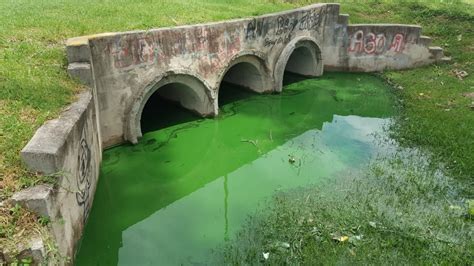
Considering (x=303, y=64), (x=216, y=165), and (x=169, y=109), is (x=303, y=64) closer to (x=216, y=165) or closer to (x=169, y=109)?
(x=169, y=109)

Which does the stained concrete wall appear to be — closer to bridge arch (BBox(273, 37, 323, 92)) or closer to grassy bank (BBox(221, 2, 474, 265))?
bridge arch (BBox(273, 37, 323, 92))

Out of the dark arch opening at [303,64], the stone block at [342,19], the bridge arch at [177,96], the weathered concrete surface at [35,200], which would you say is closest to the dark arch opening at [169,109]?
the bridge arch at [177,96]

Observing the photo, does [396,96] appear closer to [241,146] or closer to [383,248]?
[241,146]

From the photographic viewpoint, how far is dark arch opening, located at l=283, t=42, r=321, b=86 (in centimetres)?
1558

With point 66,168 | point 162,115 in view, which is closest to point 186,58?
point 162,115

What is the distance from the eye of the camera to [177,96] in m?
12.5

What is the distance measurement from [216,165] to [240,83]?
5142 mm

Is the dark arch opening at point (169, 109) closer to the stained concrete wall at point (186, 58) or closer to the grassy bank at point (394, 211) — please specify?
the stained concrete wall at point (186, 58)

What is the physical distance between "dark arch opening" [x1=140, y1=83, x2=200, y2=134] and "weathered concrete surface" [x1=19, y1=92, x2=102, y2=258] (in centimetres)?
383

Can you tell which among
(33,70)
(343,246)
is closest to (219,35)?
(33,70)

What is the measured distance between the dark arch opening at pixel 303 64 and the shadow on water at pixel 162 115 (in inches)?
181

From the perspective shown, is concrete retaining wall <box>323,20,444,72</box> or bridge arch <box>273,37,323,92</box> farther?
concrete retaining wall <box>323,20,444,72</box>

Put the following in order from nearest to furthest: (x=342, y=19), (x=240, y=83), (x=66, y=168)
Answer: (x=66, y=168) < (x=240, y=83) < (x=342, y=19)

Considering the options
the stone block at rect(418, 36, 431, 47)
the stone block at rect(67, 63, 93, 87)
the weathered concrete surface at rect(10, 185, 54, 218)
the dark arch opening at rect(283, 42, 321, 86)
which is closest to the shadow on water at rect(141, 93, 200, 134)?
the stone block at rect(67, 63, 93, 87)
